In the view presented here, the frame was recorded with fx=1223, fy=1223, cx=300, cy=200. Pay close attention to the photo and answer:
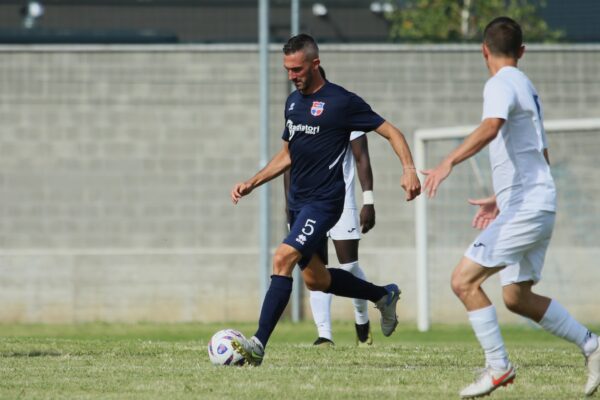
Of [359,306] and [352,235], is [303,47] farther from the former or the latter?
[359,306]

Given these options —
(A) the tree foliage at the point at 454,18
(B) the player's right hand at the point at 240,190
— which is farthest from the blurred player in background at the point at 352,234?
(A) the tree foliage at the point at 454,18

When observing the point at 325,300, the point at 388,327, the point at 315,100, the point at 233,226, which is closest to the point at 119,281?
the point at 233,226

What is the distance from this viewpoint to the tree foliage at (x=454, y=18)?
30688 mm

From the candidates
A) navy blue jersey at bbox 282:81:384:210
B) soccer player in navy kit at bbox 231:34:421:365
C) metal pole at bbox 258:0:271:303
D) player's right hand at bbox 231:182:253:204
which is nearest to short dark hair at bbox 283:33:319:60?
soccer player in navy kit at bbox 231:34:421:365

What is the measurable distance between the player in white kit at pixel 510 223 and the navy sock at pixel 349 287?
249 centimetres

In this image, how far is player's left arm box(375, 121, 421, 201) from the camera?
7648 mm

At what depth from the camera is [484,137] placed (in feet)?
21.1

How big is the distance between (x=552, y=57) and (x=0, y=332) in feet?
30.9

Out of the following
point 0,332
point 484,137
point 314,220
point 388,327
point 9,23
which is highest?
point 9,23

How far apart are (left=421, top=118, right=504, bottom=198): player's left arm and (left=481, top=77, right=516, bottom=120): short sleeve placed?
0.13ft

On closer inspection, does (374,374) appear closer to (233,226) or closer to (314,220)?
(314,220)

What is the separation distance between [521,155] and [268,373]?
2122 millimetres

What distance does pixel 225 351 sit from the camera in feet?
26.2

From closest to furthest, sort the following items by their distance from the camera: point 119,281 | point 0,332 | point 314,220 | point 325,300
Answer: point 314,220
point 325,300
point 0,332
point 119,281
